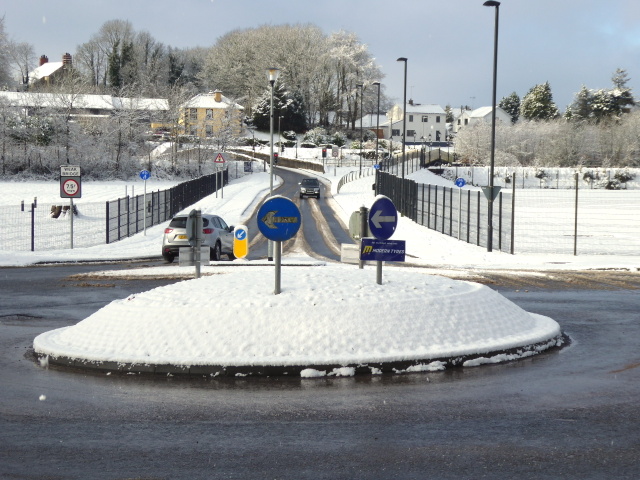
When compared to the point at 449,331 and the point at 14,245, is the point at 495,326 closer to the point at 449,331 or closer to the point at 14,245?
the point at 449,331

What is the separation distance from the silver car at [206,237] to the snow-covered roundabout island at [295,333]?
14.9 meters

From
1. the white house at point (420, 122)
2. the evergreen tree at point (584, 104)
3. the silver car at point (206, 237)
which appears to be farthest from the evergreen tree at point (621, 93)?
the silver car at point (206, 237)

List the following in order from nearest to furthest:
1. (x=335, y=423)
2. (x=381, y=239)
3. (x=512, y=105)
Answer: (x=335, y=423) < (x=381, y=239) < (x=512, y=105)

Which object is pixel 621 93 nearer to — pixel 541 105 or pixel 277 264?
pixel 541 105

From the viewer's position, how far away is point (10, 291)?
18484 mm

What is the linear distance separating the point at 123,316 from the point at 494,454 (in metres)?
5.80

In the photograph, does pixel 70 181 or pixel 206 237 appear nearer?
pixel 206 237

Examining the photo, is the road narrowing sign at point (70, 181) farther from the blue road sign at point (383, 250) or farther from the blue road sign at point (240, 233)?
the blue road sign at point (383, 250)

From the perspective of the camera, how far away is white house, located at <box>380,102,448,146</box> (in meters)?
155

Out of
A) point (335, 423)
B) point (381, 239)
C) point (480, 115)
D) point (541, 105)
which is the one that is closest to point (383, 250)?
point (381, 239)

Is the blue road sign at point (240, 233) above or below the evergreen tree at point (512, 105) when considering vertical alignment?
below

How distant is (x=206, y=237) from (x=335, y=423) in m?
20.3

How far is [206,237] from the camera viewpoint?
27547mm

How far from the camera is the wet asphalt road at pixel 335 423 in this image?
6426 mm
